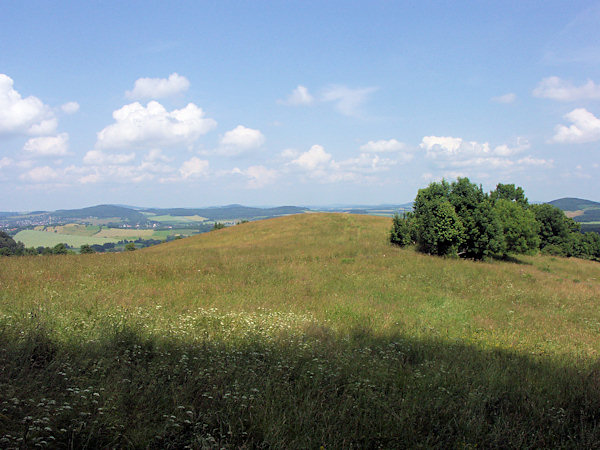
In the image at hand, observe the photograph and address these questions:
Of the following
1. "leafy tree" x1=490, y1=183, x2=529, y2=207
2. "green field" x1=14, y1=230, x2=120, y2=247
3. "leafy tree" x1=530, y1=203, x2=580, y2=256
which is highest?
"leafy tree" x1=490, y1=183, x2=529, y2=207

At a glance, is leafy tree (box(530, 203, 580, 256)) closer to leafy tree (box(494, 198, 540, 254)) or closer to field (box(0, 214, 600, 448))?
leafy tree (box(494, 198, 540, 254))

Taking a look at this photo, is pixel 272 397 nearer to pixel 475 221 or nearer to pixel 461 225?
pixel 461 225

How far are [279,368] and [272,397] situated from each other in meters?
0.73

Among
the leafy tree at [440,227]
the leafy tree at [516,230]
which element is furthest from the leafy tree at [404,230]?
the leafy tree at [516,230]

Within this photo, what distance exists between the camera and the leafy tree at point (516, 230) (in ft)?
103

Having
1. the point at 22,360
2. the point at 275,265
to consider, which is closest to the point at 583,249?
the point at 275,265

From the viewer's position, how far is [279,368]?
175 inches

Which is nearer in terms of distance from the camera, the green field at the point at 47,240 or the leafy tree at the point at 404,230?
the leafy tree at the point at 404,230

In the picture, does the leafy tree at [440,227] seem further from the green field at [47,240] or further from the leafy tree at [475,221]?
the green field at [47,240]

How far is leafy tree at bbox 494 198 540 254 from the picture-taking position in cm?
3148

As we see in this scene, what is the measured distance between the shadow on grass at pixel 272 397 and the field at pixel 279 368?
0.02 metres

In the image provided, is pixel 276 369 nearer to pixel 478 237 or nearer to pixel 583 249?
pixel 478 237

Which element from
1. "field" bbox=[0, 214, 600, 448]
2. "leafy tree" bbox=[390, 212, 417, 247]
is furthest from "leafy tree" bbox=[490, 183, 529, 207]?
"field" bbox=[0, 214, 600, 448]

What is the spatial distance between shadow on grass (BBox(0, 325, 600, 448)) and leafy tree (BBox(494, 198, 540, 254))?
3050 centimetres
